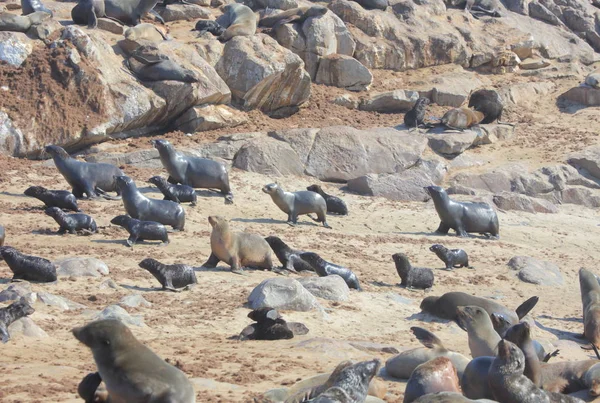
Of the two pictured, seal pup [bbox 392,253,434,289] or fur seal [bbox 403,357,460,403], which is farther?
seal pup [bbox 392,253,434,289]

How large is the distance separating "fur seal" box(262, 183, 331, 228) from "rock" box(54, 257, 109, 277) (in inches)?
201

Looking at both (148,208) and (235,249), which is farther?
(148,208)

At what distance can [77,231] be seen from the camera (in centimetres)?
1241

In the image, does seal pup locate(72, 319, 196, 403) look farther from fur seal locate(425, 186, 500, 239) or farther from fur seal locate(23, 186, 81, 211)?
fur seal locate(425, 186, 500, 239)

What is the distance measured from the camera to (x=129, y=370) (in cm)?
506

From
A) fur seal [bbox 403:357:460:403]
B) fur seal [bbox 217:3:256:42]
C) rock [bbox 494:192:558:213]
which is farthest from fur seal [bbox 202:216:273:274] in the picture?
fur seal [bbox 217:3:256:42]

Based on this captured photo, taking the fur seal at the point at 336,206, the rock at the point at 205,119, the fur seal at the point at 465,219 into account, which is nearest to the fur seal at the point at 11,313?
the fur seal at the point at 336,206

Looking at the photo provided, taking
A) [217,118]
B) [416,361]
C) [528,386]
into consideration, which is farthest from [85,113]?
[528,386]

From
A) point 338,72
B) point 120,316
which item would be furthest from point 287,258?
point 338,72

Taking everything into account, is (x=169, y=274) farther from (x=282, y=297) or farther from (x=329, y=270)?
(x=329, y=270)

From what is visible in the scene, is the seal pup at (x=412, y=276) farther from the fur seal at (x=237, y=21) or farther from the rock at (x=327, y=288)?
the fur seal at (x=237, y=21)

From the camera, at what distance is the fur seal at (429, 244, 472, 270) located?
1320 centimetres

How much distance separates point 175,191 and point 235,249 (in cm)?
384

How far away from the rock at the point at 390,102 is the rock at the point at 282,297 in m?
13.1
